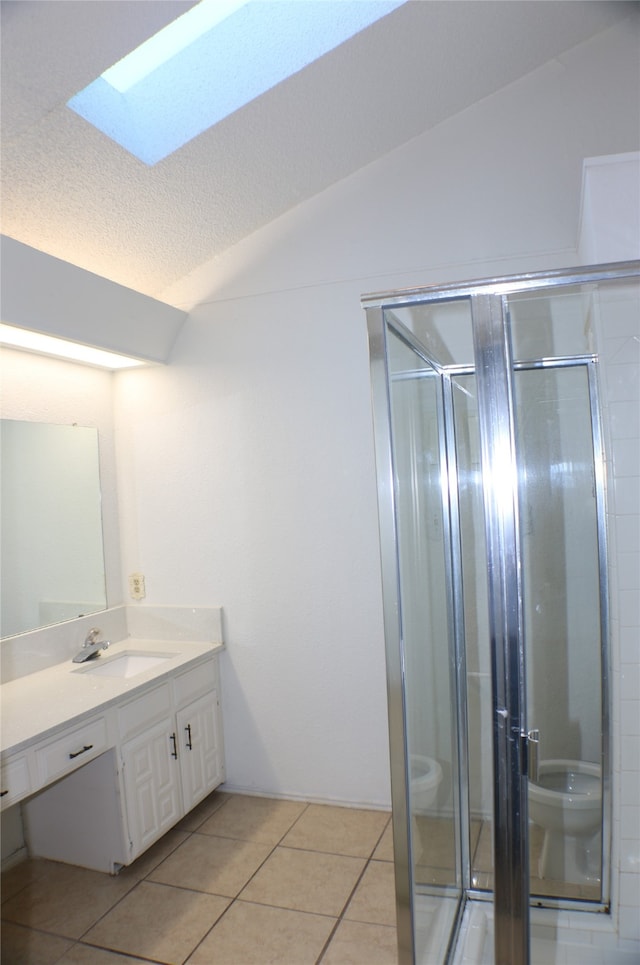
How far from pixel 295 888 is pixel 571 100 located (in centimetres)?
321

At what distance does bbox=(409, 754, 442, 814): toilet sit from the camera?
1593 millimetres

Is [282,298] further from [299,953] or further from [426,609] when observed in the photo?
[299,953]

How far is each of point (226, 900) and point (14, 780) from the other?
2.91 feet

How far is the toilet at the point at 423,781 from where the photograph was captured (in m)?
1.59

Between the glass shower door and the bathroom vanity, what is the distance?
1.18m

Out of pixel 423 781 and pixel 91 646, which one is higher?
pixel 91 646

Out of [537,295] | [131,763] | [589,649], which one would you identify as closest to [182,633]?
[131,763]

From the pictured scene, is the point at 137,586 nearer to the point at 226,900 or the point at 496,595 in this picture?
the point at 226,900

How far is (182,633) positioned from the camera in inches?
124

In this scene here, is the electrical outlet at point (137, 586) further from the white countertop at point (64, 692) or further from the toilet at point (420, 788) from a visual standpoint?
the toilet at point (420, 788)

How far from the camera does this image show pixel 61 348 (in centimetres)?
267

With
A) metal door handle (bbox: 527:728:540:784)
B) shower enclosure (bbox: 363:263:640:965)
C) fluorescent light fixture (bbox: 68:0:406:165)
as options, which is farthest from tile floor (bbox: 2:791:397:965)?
fluorescent light fixture (bbox: 68:0:406:165)

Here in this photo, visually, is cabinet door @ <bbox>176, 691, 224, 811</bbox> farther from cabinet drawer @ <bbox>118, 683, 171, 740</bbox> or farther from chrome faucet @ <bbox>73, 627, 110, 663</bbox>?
chrome faucet @ <bbox>73, 627, 110, 663</bbox>

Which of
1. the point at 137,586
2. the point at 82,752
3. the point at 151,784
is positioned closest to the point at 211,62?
the point at 137,586
